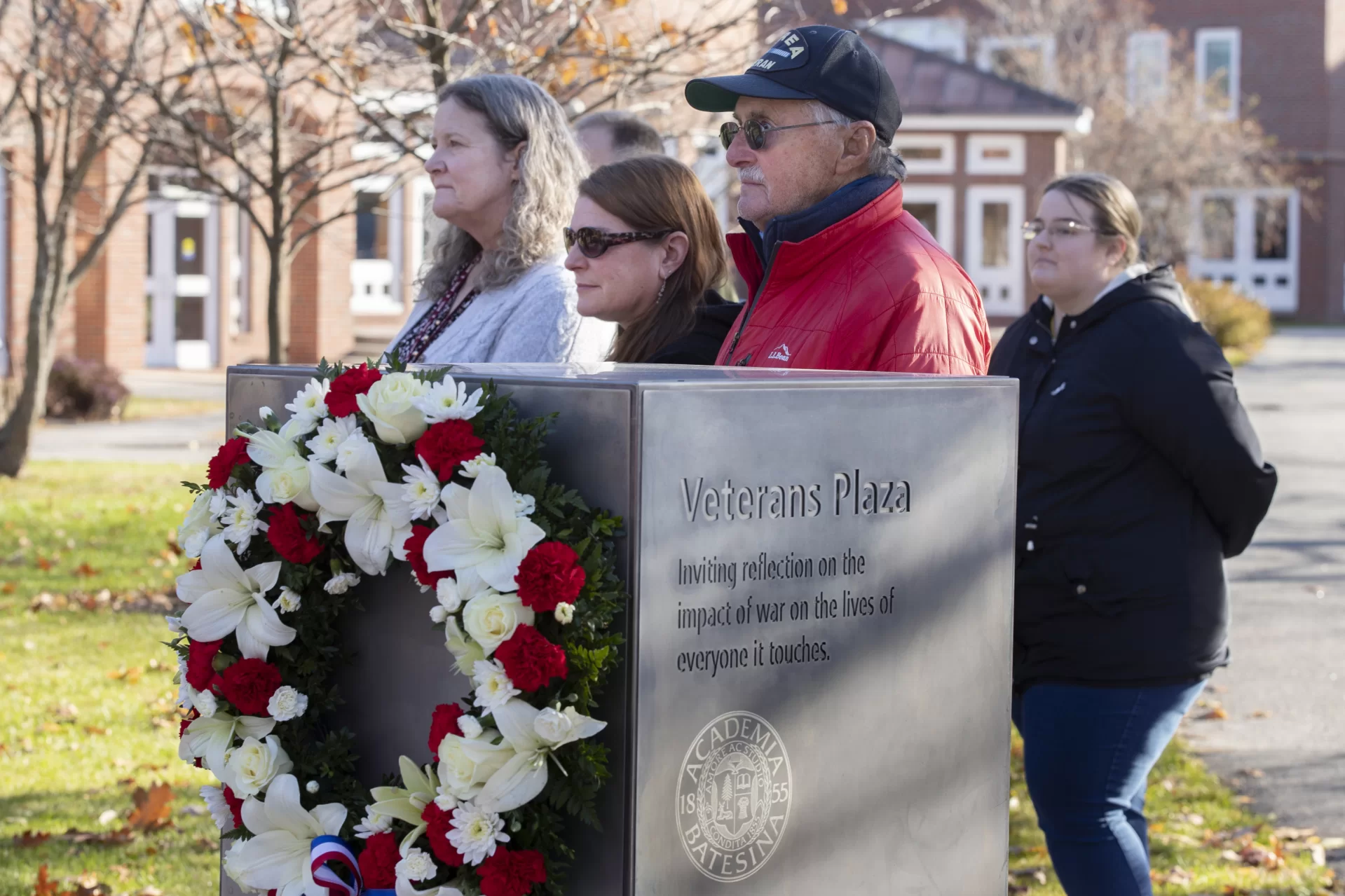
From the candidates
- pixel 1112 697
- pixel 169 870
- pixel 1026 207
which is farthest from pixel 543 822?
pixel 1026 207

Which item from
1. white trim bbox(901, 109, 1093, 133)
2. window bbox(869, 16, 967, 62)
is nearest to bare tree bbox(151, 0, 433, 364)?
white trim bbox(901, 109, 1093, 133)

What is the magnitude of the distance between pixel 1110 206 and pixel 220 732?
277 centimetres

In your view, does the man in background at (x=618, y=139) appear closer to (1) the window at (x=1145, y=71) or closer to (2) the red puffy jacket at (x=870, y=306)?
(2) the red puffy jacket at (x=870, y=306)

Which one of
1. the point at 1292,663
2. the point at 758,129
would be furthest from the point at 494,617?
the point at 1292,663

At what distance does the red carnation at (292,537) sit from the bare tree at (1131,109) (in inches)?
1267

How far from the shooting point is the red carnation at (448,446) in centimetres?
200

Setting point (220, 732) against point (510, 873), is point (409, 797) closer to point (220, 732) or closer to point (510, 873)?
point (510, 873)

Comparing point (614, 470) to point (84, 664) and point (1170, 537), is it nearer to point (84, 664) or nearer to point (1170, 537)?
point (1170, 537)

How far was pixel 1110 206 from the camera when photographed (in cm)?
410

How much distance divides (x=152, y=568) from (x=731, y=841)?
323 inches

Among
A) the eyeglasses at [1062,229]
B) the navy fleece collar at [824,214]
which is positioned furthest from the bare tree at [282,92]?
the navy fleece collar at [824,214]

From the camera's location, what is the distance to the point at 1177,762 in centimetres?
656

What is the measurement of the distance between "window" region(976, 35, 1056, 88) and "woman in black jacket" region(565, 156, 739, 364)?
34.1m

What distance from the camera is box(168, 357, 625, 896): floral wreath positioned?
1898mm
